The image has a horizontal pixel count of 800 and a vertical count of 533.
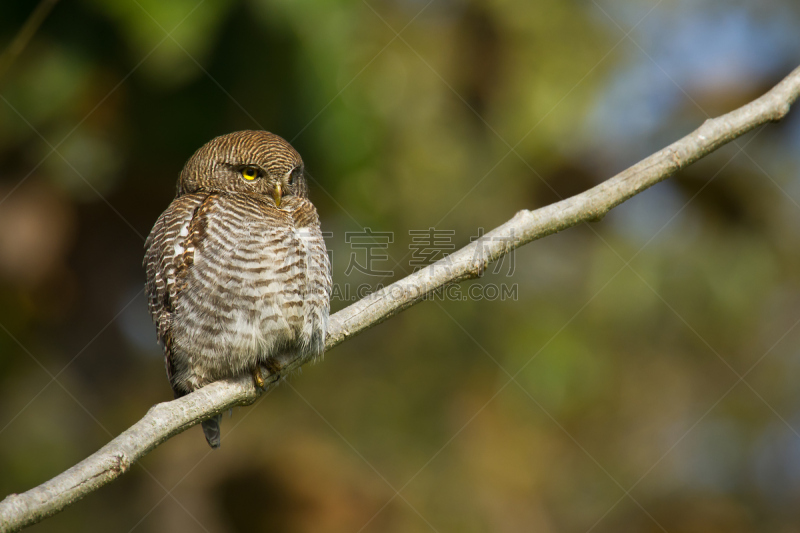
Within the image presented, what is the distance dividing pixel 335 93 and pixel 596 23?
375cm

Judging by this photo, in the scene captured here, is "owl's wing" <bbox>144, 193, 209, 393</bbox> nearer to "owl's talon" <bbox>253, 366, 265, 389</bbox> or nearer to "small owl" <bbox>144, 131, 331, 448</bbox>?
"small owl" <bbox>144, 131, 331, 448</bbox>

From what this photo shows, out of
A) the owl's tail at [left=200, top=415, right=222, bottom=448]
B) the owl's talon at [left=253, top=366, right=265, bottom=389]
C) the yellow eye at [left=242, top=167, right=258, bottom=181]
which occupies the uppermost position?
the yellow eye at [left=242, top=167, right=258, bottom=181]

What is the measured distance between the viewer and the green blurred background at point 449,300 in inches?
223

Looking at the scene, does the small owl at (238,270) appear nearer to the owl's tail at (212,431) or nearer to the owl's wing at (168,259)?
the owl's wing at (168,259)

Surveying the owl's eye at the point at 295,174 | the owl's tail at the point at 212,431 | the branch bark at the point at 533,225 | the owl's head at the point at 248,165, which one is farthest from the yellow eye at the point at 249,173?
the owl's tail at the point at 212,431

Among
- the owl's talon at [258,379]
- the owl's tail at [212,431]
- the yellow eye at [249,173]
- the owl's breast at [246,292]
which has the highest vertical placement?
the yellow eye at [249,173]

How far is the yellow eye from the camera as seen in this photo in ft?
12.2

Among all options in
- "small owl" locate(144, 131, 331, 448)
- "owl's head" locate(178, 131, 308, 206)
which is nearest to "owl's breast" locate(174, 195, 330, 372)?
"small owl" locate(144, 131, 331, 448)

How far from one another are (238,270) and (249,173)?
1.93 feet

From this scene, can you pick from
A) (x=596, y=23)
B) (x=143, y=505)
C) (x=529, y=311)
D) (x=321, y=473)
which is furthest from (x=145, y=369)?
(x=596, y=23)

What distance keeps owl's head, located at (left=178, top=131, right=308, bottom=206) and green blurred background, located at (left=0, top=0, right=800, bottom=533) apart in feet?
4.29

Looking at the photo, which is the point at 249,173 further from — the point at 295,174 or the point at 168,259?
the point at 168,259

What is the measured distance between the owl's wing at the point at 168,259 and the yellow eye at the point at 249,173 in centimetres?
23

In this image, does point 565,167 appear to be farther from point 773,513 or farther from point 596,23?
point 773,513
